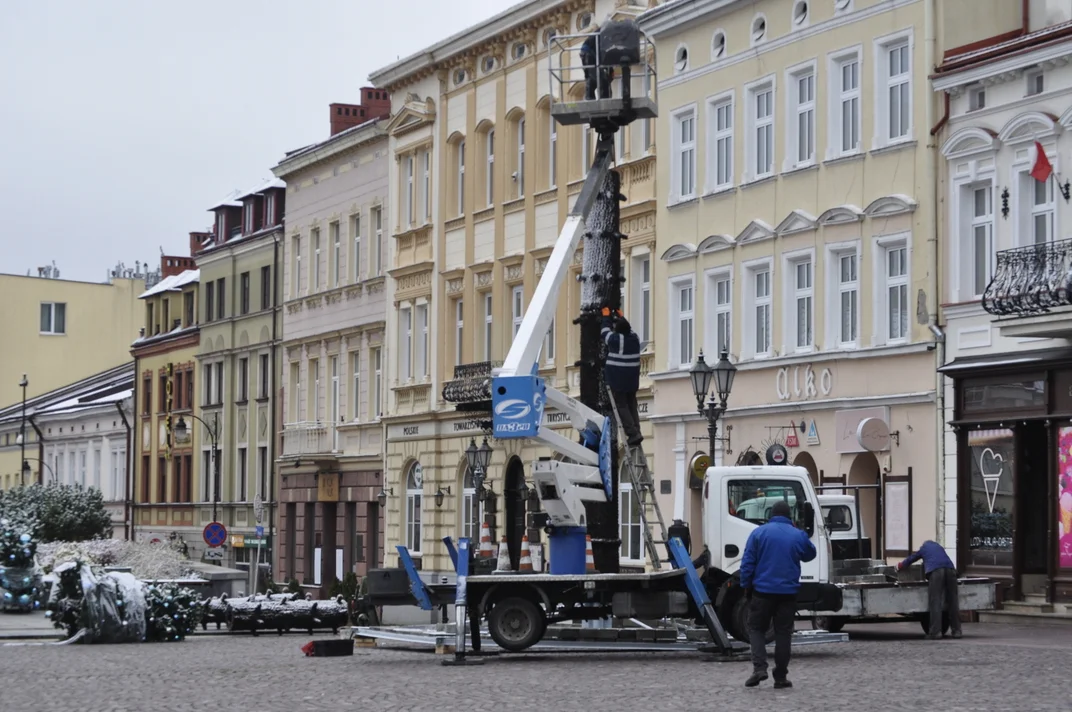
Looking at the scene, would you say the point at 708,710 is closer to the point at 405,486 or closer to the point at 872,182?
the point at 872,182

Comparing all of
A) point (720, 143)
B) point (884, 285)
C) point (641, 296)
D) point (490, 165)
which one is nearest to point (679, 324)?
point (641, 296)

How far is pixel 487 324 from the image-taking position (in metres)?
52.2

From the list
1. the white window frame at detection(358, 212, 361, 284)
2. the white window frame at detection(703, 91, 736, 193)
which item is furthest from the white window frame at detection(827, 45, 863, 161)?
the white window frame at detection(358, 212, 361, 284)

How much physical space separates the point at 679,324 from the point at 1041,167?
11.8m

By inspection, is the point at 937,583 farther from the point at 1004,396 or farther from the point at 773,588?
the point at 773,588

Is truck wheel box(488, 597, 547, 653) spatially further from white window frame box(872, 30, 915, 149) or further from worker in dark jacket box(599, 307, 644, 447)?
white window frame box(872, 30, 915, 149)

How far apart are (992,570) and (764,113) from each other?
10701 mm

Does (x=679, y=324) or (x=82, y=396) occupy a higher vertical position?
(x=82, y=396)

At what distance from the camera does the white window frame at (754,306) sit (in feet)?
133

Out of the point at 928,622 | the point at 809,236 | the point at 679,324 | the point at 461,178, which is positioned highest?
the point at 461,178

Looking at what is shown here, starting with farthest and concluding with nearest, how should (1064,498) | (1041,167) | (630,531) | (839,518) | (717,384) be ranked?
(630,531), (717,384), (1041,167), (1064,498), (839,518)

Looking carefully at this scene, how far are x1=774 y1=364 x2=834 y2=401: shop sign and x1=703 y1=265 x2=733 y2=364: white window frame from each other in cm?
233

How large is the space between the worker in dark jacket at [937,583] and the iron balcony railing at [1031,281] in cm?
480

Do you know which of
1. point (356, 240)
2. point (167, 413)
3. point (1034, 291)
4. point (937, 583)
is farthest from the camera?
point (167, 413)
